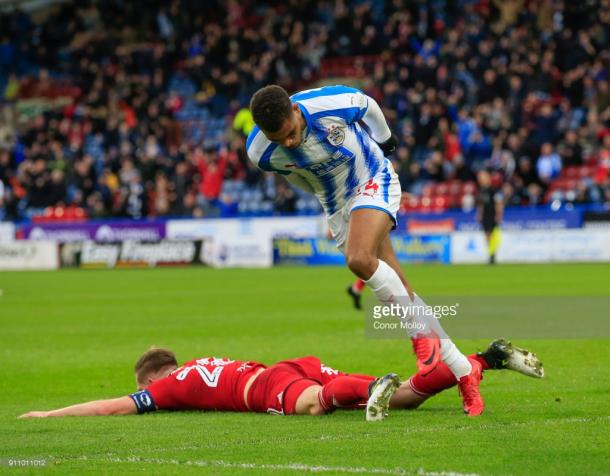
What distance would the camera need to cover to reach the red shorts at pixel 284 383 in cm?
713

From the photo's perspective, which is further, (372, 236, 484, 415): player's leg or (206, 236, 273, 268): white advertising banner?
(206, 236, 273, 268): white advertising banner

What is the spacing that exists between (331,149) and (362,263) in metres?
0.82

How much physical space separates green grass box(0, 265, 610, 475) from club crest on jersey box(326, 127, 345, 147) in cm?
168

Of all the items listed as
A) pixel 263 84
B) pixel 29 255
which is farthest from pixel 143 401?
pixel 263 84

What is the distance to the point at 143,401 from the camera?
292 inches

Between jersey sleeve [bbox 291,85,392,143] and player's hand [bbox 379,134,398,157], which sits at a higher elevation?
jersey sleeve [bbox 291,85,392,143]

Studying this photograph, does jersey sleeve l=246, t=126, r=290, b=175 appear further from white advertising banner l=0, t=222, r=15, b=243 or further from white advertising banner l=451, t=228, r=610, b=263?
white advertising banner l=0, t=222, r=15, b=243

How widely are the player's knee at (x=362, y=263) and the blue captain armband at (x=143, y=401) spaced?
5.35 feet

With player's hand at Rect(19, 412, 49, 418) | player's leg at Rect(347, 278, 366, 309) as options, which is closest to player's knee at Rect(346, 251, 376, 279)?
player's hand at Rect(19, 412, 49, 418)

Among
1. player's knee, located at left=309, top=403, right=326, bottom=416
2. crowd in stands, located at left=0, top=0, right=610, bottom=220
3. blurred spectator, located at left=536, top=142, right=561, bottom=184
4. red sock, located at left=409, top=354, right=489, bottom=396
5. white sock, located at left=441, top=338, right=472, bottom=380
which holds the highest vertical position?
crowd in stands, located at left=0, top=0, right=610, bottom=220

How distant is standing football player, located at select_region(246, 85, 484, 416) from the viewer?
22.3ft

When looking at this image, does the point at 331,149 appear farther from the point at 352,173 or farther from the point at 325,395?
the point at 325,395

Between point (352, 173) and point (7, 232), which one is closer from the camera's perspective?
point (352, 173)

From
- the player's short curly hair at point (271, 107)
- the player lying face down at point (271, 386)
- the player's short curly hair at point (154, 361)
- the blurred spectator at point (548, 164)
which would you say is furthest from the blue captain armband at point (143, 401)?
the blurred spectator at point (548, 164)
